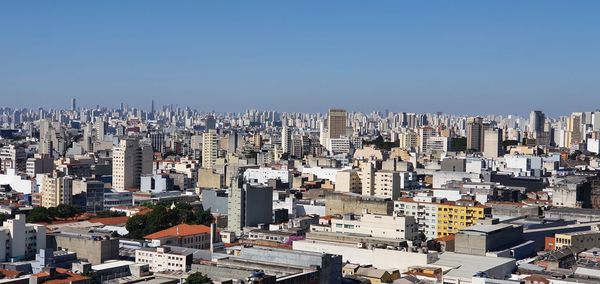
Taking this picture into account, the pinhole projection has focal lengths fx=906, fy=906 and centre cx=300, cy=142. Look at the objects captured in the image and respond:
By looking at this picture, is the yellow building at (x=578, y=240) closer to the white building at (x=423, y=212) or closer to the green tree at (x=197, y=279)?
the white building at (x=423, y=212)

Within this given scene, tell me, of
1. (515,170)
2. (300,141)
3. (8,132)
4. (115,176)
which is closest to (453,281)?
(115,176)

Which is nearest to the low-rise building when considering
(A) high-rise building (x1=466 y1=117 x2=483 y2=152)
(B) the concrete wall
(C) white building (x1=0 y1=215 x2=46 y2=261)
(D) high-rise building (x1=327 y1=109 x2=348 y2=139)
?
(B) the concrete wall

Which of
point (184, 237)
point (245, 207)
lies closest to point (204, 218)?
point (245, 207)

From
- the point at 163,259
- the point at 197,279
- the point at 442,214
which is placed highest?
the point at 442,214

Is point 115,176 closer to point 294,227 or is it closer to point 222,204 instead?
point 222,204

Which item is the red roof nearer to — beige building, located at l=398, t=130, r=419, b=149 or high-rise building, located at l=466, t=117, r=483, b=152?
high-rise building, located at l=466, t=117, r=483, b=152

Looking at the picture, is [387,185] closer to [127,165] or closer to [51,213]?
[127,165]
